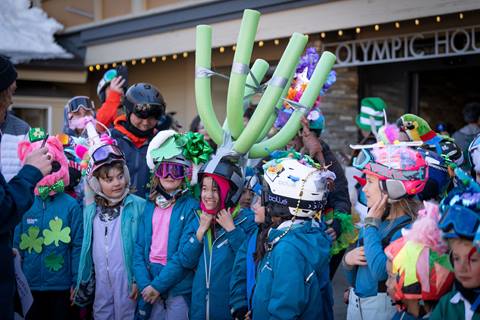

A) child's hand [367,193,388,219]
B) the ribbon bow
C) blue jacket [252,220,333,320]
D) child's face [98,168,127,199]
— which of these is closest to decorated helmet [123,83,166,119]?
child's face [98,168,127,199]

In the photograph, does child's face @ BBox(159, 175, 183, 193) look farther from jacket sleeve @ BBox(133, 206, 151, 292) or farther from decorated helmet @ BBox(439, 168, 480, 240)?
decorated helmet @ BBox(439, 168, 480, 240)

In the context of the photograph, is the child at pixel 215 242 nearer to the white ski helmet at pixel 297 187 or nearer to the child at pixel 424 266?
the white ski helmet at pixel 297 187

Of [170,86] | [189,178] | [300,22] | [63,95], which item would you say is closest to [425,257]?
[189,178]

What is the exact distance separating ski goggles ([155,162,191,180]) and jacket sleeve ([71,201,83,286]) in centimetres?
72

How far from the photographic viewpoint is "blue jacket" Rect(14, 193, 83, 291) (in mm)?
4930

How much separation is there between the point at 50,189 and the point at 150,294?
3.84 feet

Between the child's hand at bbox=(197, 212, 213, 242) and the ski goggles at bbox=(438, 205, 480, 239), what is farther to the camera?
the child's hand at bbox=(197, 212, 213, 242)

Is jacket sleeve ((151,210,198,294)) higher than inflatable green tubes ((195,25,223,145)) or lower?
lower

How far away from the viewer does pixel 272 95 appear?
14.0ft

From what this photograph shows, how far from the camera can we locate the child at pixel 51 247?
4930mm

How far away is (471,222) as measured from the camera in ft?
9.44

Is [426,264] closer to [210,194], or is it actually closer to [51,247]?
[210,194]

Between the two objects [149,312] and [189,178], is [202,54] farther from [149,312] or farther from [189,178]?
[149,312]

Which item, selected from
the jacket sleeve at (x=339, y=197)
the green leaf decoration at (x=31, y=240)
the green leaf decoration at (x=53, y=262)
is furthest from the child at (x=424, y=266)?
the green leaf decoration at (x=31, y=240)
